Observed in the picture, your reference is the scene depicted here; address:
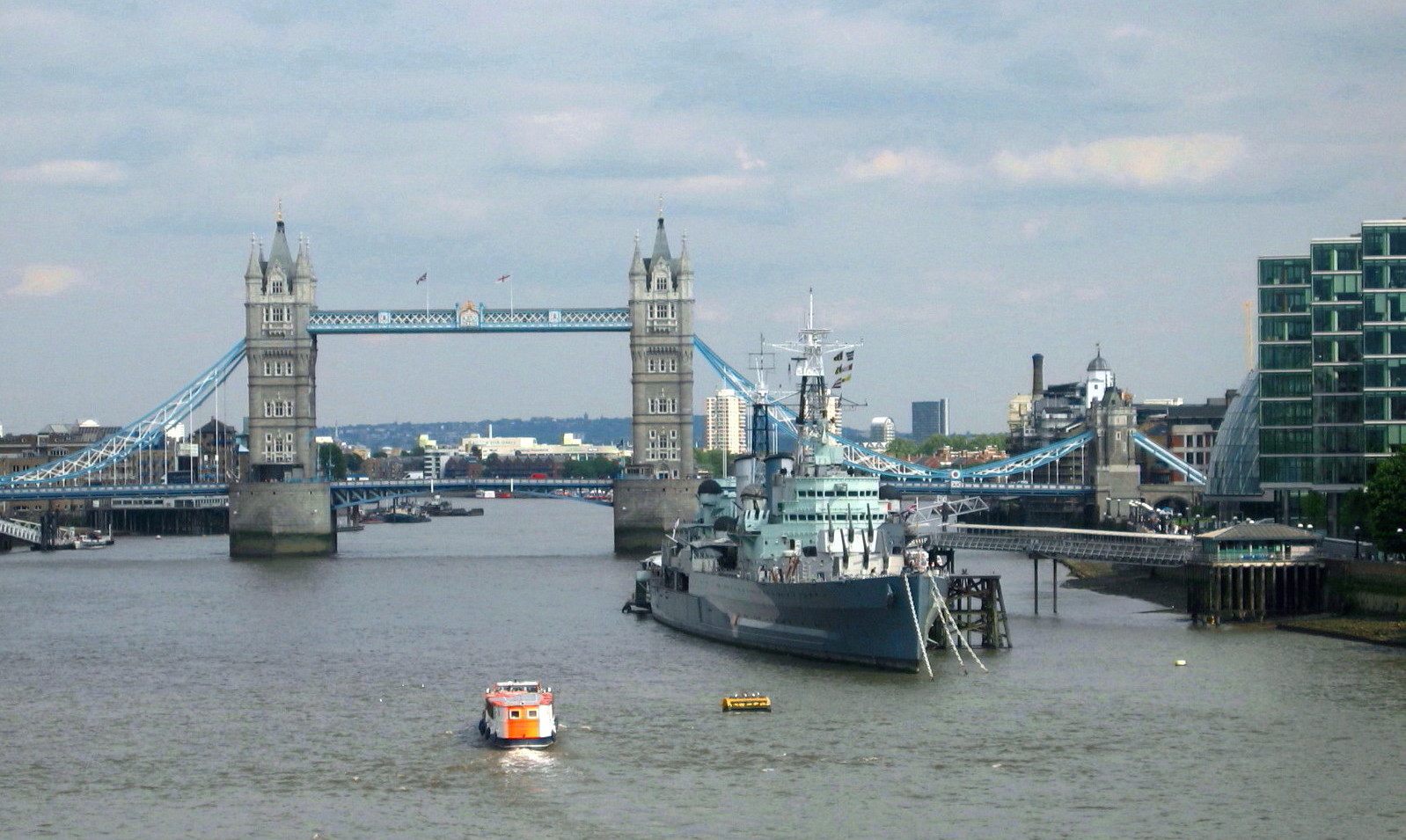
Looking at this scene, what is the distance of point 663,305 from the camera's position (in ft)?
383

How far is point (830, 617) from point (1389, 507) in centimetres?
1742

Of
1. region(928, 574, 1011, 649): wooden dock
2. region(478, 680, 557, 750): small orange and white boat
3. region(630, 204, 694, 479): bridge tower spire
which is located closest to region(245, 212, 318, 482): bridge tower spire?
region(630, 204, 694, 479): bridge tower spire

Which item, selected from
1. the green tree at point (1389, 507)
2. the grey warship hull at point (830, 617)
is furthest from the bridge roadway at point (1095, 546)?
the grey warship hull at point (830, 617)

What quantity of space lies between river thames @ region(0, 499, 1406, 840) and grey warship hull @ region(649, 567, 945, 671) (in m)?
0.70

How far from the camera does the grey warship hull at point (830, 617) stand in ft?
149

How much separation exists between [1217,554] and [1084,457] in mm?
68084

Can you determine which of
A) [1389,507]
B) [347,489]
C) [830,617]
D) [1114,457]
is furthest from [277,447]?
[1389,507]

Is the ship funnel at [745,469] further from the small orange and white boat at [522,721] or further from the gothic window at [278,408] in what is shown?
the gothic window at [278,408]

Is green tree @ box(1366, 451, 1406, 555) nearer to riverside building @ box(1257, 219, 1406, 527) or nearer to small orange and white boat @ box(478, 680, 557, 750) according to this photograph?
riverside building @ box(1257, 219, 1406, 527)

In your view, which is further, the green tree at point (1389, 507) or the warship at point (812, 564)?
the green tree at point (1389, 507)

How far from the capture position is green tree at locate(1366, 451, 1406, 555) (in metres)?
55.5

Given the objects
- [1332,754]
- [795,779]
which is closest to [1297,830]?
[1332,754]

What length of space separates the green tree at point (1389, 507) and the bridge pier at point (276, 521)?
60.8m

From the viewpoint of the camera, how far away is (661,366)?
383 feet
